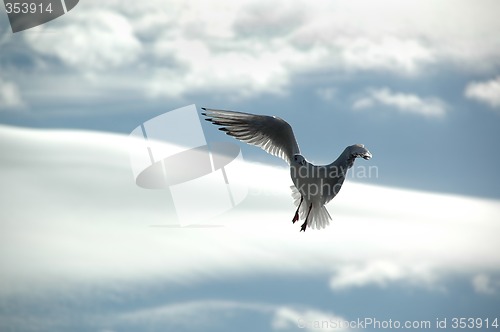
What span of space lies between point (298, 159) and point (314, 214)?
36.4 inches

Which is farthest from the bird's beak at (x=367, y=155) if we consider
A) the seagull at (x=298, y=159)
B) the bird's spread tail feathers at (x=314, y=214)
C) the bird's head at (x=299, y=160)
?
the bird's spread tail feathers at (x=314, y=214)

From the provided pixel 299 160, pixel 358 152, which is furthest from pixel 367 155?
pixel 299 160

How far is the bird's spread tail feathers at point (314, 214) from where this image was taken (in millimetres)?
8039

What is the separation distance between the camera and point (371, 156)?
24.0 ft

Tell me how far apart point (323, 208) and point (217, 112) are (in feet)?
5.16

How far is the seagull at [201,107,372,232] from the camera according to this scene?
7.38 metres

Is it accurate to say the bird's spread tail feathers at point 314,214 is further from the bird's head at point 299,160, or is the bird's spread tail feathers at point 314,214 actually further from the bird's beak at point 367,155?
the bird's beak at point 367,155

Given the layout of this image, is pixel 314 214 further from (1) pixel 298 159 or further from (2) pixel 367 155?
(2) pixel 367 155

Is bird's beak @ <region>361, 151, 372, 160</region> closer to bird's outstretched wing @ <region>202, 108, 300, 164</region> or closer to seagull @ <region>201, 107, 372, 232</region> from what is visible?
seagull @ <region>201, 107, 372, 232</region>

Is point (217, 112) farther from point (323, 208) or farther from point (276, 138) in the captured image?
point (323, 208)

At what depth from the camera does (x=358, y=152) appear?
7281 millimetres

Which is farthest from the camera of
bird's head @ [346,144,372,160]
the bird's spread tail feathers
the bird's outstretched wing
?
the bird's spread tail feathers

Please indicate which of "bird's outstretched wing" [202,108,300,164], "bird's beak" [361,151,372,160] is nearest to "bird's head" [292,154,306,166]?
"bird's outstretched wing" [202,108,300,164]

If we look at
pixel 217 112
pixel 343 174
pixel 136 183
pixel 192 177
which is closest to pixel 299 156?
pixel 343 174
